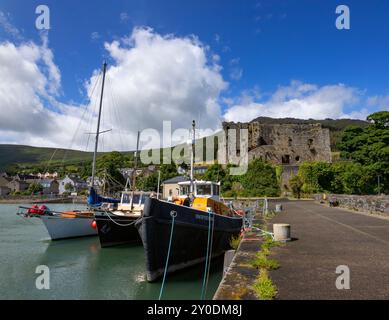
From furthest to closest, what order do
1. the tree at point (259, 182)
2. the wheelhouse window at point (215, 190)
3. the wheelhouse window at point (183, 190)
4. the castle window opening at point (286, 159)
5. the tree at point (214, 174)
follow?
the castle window opening at point (286, 159), the tree at point (214, 174), the tree at point (259, 182), the wheelhouse window at point (183, 190), the wheelhouse window at point (215, 190)

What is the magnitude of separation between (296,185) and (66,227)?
3828 centimetres

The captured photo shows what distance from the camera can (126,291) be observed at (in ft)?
37.2

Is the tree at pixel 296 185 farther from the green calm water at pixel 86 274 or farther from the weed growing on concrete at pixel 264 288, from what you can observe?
the weed growing on concrete at pixel 264 288

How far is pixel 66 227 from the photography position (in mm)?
22859

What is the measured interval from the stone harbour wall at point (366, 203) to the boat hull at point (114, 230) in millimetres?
15479

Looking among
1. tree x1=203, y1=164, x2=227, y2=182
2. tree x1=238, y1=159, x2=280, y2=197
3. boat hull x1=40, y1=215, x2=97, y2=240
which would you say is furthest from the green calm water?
tree x1=203, y1=164, x2=227, y2=182

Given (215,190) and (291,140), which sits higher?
(291,140)

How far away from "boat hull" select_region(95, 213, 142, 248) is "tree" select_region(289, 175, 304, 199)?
36810mm

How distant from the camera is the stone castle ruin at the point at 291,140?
224 ft

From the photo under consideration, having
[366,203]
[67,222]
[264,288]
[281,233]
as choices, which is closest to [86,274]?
[281,233]

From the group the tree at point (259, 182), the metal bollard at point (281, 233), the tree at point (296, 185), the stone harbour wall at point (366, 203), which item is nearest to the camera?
the metal bollard at point (281, 233)

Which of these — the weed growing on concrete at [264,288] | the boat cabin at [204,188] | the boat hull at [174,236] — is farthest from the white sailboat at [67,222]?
the weed growing on concrete at [264,288]

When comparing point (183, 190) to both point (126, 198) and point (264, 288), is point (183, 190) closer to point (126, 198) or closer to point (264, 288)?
point (126, 198)
